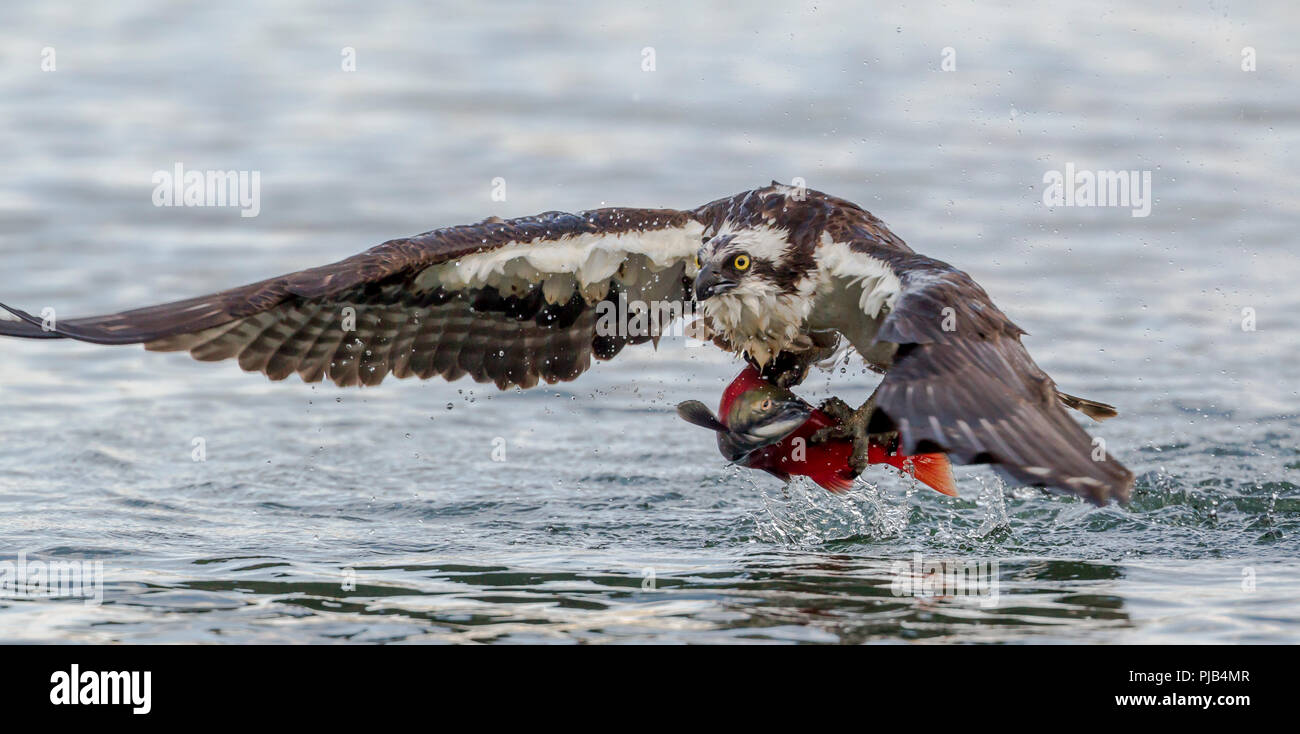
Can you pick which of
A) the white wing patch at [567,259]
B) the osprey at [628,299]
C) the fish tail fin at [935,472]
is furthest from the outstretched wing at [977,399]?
the white wing patch at [567,259]

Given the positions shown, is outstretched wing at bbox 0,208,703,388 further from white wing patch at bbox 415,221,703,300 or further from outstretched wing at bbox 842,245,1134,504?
outstretched wing at bbox 842,245,1134,504

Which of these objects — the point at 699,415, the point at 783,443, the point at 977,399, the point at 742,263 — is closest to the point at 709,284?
the point at 742,263

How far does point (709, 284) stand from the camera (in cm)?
783

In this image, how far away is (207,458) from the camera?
1025 cm

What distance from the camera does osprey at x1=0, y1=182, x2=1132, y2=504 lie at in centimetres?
635

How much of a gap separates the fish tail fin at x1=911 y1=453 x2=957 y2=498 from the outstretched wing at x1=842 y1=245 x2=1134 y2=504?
1.58m

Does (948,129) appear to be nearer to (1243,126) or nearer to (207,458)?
(1243,126)

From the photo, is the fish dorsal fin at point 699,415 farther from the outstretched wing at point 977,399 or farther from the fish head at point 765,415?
the outstretched wing at point 977,399

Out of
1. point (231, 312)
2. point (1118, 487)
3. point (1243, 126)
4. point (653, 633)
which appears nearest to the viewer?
point (1118, 487)

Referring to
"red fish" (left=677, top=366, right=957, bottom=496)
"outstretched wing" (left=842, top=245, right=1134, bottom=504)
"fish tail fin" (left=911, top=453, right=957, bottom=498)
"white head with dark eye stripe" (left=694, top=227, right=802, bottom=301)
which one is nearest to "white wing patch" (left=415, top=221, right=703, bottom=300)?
"white head with dark eye stripe" (left=694, top=227, right=802, bottom=301)

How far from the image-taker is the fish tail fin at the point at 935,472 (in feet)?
26.8
